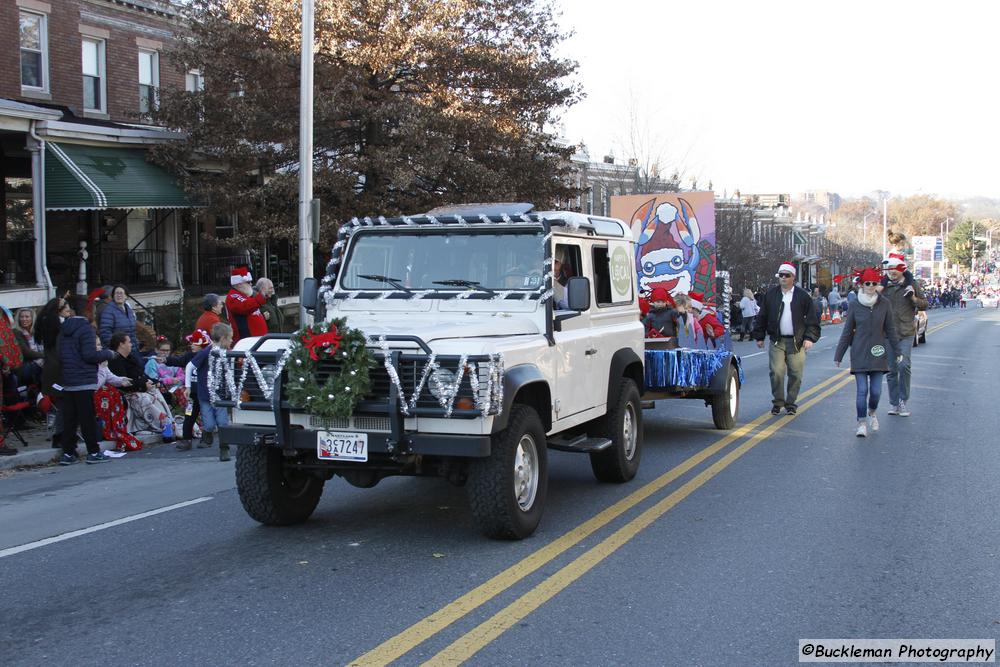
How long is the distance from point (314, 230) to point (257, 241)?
5.38m

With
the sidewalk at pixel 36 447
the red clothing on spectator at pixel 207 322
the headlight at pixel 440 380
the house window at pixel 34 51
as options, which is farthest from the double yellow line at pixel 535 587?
the house window at pixel 34 51

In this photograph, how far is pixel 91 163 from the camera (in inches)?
766

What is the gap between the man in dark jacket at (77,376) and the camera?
1088 centimetres

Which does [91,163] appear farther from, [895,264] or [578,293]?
[578,293]

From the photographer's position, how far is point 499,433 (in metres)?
6.48

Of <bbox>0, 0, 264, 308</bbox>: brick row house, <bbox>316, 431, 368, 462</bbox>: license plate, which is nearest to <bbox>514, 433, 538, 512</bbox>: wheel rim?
<bbox>316, 431, 368, 462</bbox>: license plate

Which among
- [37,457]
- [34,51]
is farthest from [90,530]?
[34,51]

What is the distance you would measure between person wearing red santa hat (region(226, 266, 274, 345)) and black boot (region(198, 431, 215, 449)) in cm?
139

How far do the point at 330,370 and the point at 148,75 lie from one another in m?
20.9

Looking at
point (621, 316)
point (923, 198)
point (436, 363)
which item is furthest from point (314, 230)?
point (923, 198)

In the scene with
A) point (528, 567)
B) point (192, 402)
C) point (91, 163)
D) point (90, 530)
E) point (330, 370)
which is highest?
point (91, 163)

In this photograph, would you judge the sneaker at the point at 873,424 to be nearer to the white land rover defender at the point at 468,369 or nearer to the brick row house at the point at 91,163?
the white land rover defender at the point at 468,369

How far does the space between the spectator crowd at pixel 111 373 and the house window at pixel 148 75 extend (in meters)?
11.6

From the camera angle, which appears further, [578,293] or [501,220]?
[501,220]
